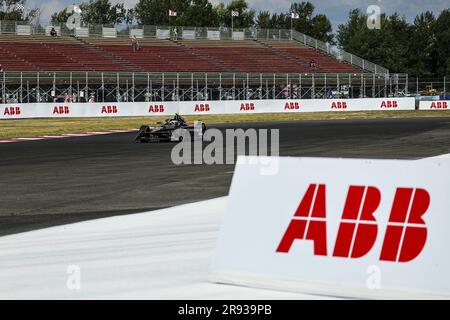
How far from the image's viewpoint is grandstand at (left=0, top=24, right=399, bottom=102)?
5356 cm

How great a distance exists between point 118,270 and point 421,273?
2.78 meters

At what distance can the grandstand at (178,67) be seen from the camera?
2109 inches

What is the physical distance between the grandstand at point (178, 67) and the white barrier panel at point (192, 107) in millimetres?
3637

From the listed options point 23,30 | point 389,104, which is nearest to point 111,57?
point 23,30

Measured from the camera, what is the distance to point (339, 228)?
234 inches

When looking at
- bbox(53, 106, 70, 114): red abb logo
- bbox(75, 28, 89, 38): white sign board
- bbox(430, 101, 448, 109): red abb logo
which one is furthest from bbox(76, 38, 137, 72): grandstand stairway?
bbox(430, 101, 448, 109): red abb logo

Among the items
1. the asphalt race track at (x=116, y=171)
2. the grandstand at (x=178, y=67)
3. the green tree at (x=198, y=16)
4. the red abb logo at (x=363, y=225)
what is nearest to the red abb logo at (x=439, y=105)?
the grandstand at (x=178, y=67)

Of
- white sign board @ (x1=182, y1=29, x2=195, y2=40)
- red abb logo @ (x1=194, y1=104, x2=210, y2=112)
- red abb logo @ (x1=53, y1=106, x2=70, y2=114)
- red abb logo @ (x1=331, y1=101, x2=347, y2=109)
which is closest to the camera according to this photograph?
red abb logo @ (x1=53, y1=106, x2=70, y2=114)

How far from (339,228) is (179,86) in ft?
175

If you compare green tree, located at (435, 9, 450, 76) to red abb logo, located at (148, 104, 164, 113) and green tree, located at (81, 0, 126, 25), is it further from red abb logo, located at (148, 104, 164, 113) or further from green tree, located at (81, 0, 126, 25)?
red abb logo, located at (148, 104, 164, 113)

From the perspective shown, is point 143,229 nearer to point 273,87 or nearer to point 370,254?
point 370,254

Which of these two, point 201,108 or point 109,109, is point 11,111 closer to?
point 109,109

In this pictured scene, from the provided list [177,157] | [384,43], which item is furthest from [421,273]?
[384,43]

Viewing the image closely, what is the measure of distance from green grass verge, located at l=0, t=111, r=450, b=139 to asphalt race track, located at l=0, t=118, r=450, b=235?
444 cm
